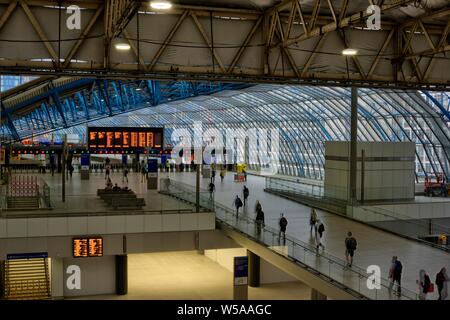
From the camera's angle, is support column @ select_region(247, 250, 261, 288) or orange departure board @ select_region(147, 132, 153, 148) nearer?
support column @ select_region(247, 250, 261, 288)

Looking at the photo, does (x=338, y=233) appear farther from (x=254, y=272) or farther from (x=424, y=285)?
(x=424, y=285)

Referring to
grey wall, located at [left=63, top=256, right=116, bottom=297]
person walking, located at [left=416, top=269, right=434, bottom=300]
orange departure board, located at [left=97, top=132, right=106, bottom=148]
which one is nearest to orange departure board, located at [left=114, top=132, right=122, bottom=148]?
orange departure board, located at [left=97, top=132, right=106, bottom=148]

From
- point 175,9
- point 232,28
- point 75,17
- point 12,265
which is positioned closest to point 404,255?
point 232,28

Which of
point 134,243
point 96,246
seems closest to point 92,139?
point 134,243

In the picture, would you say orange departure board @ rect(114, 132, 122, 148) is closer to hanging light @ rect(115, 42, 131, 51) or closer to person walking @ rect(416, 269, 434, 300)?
hanging light @ rect(115, 42, 131, 51)

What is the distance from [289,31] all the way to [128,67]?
4646 millimetres

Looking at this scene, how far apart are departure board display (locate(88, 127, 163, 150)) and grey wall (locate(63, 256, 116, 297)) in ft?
34.3

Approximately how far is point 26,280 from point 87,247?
7406 millimetres

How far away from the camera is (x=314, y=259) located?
2011 cm

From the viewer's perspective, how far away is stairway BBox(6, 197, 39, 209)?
29.7 metres

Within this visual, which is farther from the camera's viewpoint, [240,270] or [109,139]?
[109,139]

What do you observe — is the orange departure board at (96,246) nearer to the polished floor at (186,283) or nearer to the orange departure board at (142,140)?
the polished floor at (186,283)

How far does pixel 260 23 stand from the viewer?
17594 millimetres
